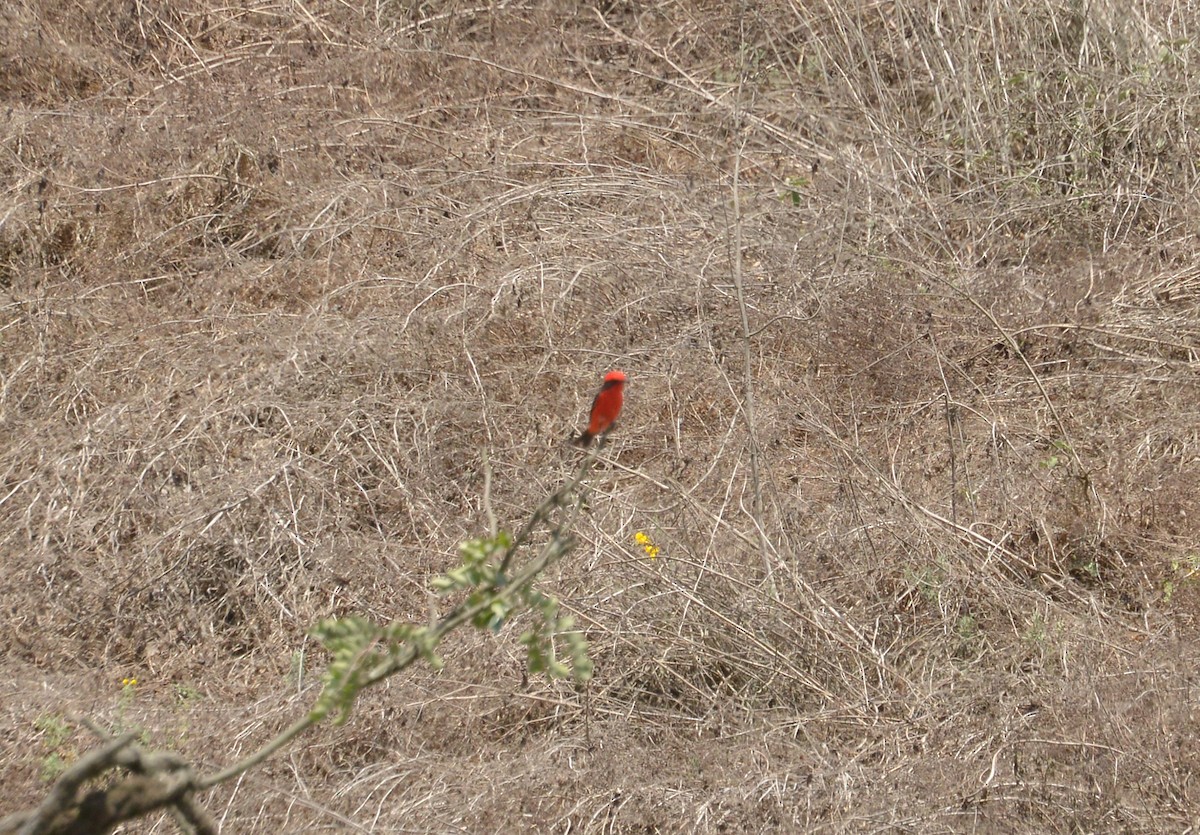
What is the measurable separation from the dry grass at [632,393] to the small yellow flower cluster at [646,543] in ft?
0.14

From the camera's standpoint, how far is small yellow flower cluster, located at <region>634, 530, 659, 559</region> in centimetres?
372

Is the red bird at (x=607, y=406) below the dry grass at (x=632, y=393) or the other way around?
the other way around

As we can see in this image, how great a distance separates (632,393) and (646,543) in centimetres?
91

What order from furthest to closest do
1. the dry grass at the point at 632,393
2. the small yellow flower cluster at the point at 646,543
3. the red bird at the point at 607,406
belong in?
the small yellow flower cluster at the point at 646,543 → the dry grass at the point at 632,393 → the red bird at the point at 607,406

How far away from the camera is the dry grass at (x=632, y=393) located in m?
3.26

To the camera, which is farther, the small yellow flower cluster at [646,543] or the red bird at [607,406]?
the small yellow flower cluster at [646,543]

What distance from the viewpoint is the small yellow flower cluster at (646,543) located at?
372cm

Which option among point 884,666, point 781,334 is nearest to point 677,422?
point 781,334

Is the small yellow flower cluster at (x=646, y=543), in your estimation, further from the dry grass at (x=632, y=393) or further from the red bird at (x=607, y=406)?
the red bird at (x=607, y=406)

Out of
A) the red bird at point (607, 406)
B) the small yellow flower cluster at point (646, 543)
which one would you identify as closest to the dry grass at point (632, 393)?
the small yellow flower cluster at point (646, 543)

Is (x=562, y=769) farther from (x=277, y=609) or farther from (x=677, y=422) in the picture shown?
(x=677, y=422)

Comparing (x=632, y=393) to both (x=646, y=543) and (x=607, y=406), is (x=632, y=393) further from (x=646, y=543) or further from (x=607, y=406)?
(x=607, y=406)

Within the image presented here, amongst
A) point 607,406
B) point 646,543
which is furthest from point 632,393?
point 607,406

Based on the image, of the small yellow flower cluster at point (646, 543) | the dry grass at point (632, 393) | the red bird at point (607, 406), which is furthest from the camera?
the small yellow flower cluster at point (646, 543)
